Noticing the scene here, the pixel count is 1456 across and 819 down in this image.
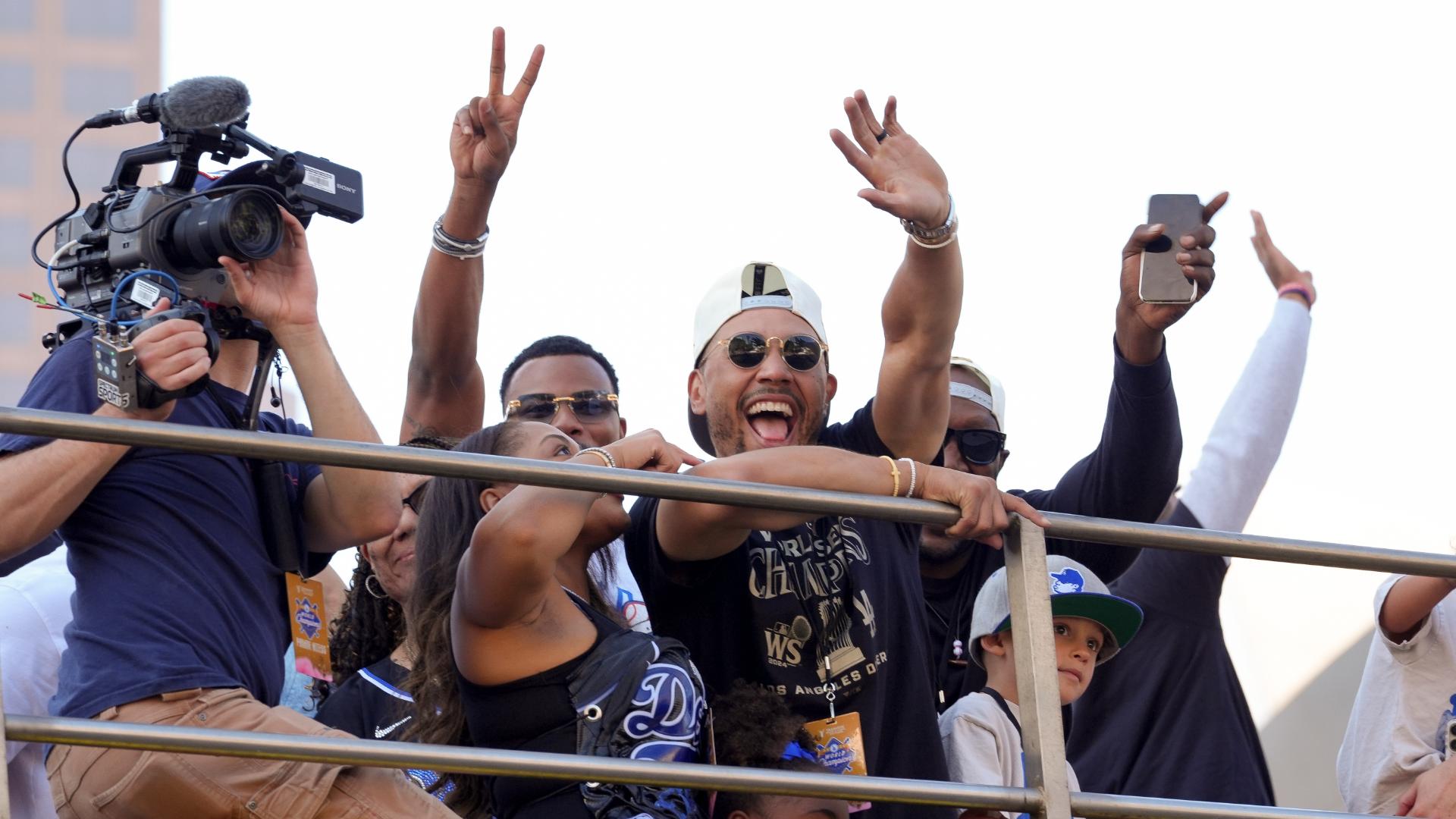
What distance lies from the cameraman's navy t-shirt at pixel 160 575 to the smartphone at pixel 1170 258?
1986mm

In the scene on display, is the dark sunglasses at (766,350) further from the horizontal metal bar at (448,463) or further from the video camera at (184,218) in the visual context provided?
the horizontal metal bar at (448,463)

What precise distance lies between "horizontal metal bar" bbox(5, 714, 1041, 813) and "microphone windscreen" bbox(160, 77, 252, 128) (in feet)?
4.12

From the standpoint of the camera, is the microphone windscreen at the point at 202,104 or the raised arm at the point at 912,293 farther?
the raised arm at the point at 912,293

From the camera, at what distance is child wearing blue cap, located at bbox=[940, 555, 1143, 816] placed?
3.79 meters

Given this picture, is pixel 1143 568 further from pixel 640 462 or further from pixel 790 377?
pixel 640 462

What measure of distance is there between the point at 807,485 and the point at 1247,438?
1.67m

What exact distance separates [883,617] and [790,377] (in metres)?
Answer: 0.66

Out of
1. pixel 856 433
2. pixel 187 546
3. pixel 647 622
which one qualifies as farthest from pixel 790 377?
pixel 187 546

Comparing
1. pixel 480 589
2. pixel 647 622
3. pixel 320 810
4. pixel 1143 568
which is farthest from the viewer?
pixel 1143 568

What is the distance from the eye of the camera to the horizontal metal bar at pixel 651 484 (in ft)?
8.30

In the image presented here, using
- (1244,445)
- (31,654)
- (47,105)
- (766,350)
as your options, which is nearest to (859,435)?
(766,350)

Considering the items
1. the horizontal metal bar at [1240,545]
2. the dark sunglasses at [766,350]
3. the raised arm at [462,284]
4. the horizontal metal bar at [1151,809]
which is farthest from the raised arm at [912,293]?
the horizontal metal bar at [1151,809]

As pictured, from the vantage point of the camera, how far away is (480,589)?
3.13 meters

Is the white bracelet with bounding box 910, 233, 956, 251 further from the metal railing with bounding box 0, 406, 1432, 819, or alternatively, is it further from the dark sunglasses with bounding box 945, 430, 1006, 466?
the metal railing with bounding box 0, 406, 1432, 819
